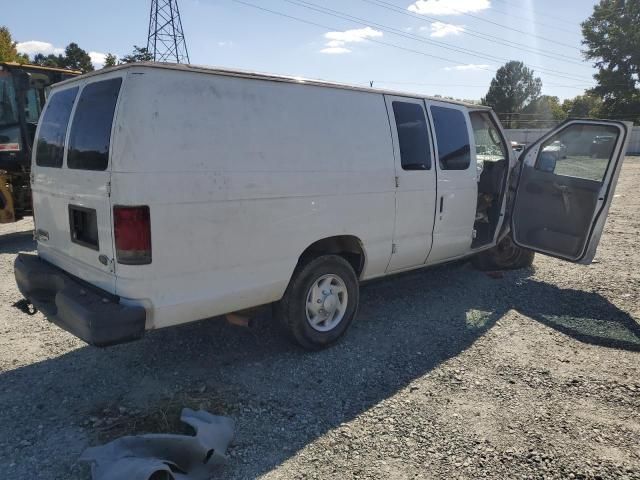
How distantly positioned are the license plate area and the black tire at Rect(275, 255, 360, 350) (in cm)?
149

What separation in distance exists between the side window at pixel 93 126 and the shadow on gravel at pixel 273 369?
5.41 ft

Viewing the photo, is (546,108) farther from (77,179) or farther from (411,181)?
(77,179)

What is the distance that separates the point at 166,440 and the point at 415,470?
1426mm

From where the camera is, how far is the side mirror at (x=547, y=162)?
5.71 m

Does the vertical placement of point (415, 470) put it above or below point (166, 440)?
below

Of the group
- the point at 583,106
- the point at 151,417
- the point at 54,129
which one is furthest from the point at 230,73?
the point at 583,106

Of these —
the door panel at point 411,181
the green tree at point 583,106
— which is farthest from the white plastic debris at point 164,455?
the green tree at point 583,106

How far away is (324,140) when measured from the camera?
3.91 meters

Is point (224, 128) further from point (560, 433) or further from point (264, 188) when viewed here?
point (560, 433)

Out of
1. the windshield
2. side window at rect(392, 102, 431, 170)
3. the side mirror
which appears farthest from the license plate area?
the windshield

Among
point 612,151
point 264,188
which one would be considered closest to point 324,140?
point 264,188

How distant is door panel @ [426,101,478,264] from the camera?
16.3ft

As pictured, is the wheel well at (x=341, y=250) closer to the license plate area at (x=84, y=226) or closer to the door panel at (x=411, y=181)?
the door panel at (x=411, y=181)

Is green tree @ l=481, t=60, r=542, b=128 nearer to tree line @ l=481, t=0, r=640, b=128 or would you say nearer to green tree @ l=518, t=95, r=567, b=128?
green tree @ l=518, t=95, r=567, b=128
